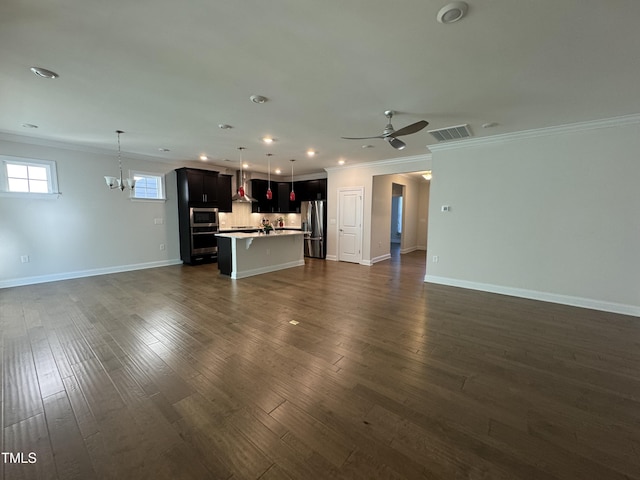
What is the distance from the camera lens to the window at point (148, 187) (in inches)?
253

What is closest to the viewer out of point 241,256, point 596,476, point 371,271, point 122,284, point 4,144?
point 596,476

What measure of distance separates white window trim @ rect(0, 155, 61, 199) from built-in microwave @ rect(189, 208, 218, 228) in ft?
8.38

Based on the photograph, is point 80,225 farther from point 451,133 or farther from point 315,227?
point 451,133

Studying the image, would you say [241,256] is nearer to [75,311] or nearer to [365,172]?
[75,311]

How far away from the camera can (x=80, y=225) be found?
5.62 meters

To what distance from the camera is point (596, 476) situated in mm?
1406

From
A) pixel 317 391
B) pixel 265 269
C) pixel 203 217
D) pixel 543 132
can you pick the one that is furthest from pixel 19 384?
pixel 543 132

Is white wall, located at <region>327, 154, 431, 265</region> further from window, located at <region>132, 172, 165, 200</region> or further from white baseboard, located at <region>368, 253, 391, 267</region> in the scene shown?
window, located at <region>132, 172, 165, 200</region>

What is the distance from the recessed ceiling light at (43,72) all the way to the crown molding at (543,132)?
5.45 meters

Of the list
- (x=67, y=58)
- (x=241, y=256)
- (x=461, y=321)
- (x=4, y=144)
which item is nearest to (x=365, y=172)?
(x=241, y=256)

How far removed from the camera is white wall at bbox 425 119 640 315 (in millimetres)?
3723

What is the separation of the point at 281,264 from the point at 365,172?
3.39 metres

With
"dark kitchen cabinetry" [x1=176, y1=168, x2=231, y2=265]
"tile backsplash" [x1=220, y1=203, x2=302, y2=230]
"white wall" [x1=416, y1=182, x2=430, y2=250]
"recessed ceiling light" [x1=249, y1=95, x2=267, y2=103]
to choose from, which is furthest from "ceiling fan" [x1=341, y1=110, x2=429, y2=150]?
"white wall" [x1=416, y1=182, x2=430, y2=250]

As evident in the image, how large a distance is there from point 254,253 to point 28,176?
453 centimetres
